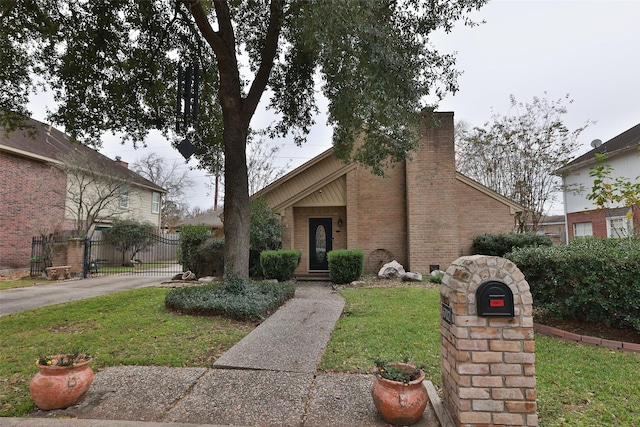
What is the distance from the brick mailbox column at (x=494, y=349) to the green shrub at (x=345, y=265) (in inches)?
324

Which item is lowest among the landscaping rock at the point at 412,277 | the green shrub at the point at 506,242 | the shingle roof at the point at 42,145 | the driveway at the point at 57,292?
the driveway at the point at 57,292

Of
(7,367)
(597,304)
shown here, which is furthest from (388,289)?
(7,367)

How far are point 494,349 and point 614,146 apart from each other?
21492mm

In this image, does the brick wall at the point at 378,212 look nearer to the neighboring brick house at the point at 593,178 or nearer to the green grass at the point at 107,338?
the green grass at the point at 107,338

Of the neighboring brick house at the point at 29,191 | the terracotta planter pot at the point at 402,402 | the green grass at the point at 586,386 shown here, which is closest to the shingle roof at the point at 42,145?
the neighboring brick house at the point at 29,191

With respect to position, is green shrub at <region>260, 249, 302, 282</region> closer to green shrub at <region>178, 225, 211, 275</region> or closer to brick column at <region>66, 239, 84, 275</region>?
green shrub at <region>178, 225, 211, 275</region>

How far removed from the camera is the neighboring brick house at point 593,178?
588 inches

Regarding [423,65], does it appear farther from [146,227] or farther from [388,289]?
[146,227]

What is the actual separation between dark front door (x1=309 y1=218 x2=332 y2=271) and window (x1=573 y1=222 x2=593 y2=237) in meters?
14.8

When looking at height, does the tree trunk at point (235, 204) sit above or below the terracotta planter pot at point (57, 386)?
above

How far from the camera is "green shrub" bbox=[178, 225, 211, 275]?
483 inches

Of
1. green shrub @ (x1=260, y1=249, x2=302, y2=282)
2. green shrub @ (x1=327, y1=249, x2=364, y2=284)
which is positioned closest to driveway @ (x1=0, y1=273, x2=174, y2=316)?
green shrub @ (x1=260, y1=249, x2=302, y2=282)

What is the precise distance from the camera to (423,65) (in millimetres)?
6992

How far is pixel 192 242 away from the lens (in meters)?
12.3
